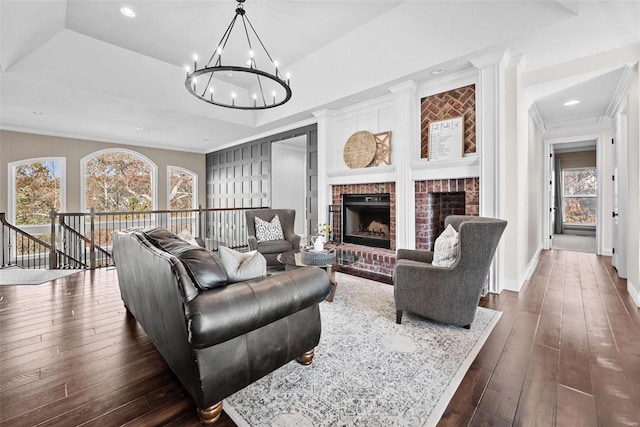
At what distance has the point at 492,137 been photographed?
11.0ft

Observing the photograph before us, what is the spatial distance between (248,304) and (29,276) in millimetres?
4571

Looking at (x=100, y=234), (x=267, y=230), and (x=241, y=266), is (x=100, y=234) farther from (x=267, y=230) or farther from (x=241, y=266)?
(x=241, y=266)

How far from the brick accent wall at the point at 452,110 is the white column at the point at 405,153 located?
0.31 ft

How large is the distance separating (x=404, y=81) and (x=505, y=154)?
5.29 ft

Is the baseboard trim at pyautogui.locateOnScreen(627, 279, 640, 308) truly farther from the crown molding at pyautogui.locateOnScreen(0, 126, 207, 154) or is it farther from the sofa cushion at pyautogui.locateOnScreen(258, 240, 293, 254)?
the crown molding at pyautogui.locateOnScreen(0, 126, 207, 154)

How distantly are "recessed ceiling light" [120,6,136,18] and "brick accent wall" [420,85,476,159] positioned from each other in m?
3.80

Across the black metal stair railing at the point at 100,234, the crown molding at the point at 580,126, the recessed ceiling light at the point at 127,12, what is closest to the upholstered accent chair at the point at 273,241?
the black metal stair railing at the point at 100,234

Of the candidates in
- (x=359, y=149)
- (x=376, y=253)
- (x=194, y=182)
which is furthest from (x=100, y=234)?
(x=376, y=253)

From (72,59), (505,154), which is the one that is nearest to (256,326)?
(505,154)

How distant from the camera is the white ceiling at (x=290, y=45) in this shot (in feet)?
9.48

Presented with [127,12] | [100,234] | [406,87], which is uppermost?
[127,12]

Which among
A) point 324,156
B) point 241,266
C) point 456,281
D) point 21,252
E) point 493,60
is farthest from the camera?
point 21,252

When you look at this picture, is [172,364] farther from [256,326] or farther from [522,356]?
[522,356]

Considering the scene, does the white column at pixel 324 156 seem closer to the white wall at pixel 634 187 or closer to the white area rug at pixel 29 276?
the white wall at pixel 634 187
